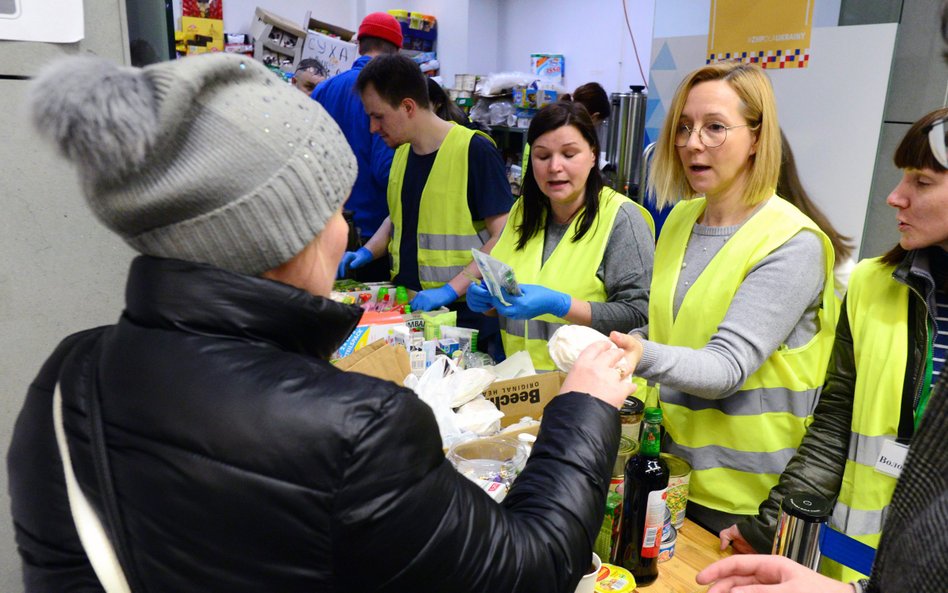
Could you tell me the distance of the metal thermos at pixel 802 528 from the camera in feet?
3.73

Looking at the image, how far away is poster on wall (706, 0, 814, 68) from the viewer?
3.19m

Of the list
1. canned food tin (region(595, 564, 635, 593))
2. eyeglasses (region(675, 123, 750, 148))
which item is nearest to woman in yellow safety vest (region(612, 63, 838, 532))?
eyeglasses (region(675, 123, 750, 148))

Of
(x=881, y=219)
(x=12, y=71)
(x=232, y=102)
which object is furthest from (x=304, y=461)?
(x=881, y=219)

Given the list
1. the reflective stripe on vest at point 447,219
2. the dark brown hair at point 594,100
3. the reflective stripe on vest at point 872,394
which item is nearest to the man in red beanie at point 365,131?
the reflective stripe on vest at point 447,219

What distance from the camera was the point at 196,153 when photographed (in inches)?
29.4

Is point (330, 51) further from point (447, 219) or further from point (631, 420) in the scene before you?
point (631, 420)

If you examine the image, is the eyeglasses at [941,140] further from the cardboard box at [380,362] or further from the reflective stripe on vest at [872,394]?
the cardboard box at [380,362]

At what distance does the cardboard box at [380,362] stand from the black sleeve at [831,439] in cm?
93

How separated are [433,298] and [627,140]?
222cm

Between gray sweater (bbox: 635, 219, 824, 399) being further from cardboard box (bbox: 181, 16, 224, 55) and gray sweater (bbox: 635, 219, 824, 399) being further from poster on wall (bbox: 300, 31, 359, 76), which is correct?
cardboard box (bbox: 181, 16, 224, 55)

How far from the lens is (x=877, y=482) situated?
1462mm

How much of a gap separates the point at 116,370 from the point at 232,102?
13.8 inches

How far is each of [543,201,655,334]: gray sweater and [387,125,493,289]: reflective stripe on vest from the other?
80 cm

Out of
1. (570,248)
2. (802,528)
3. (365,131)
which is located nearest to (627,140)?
(365,131)
